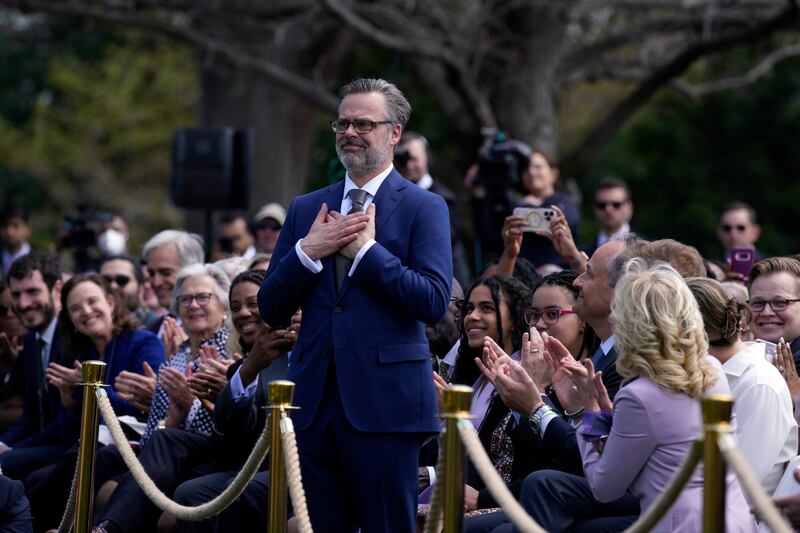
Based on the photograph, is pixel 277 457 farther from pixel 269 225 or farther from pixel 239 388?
pixel 269 225

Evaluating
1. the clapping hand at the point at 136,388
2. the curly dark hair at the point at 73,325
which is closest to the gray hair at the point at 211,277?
the curly dark hair at the point at 73,325

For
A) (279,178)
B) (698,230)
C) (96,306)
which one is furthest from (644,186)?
(96,306)

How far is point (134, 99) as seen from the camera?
29172 mm

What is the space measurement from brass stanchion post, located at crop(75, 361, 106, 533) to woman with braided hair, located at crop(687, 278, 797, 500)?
2694mm

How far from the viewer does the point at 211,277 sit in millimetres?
7660

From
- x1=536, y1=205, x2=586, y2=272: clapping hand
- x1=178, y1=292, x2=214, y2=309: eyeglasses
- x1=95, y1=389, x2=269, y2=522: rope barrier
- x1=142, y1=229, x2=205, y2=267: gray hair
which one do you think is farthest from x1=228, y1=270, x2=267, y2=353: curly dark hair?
x1=142, y1=229, x2=205, y2=267: gray hair

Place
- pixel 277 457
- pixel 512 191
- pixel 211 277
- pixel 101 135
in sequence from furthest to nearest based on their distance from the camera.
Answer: pixel 101 135 < pixel 512 191 < pixel 211 277 < pixel 277 457

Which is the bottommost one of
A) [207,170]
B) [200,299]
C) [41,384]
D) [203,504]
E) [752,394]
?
[203,504]

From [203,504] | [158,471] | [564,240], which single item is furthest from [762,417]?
[158,471]

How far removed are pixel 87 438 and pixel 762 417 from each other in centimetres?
297

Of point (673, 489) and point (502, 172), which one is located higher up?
point (502, 172)

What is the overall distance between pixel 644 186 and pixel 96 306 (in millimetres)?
22066

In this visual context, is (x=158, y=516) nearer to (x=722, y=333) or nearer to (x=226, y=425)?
(x=226, y=425)

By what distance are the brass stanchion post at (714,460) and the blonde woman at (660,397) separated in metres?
0.71
